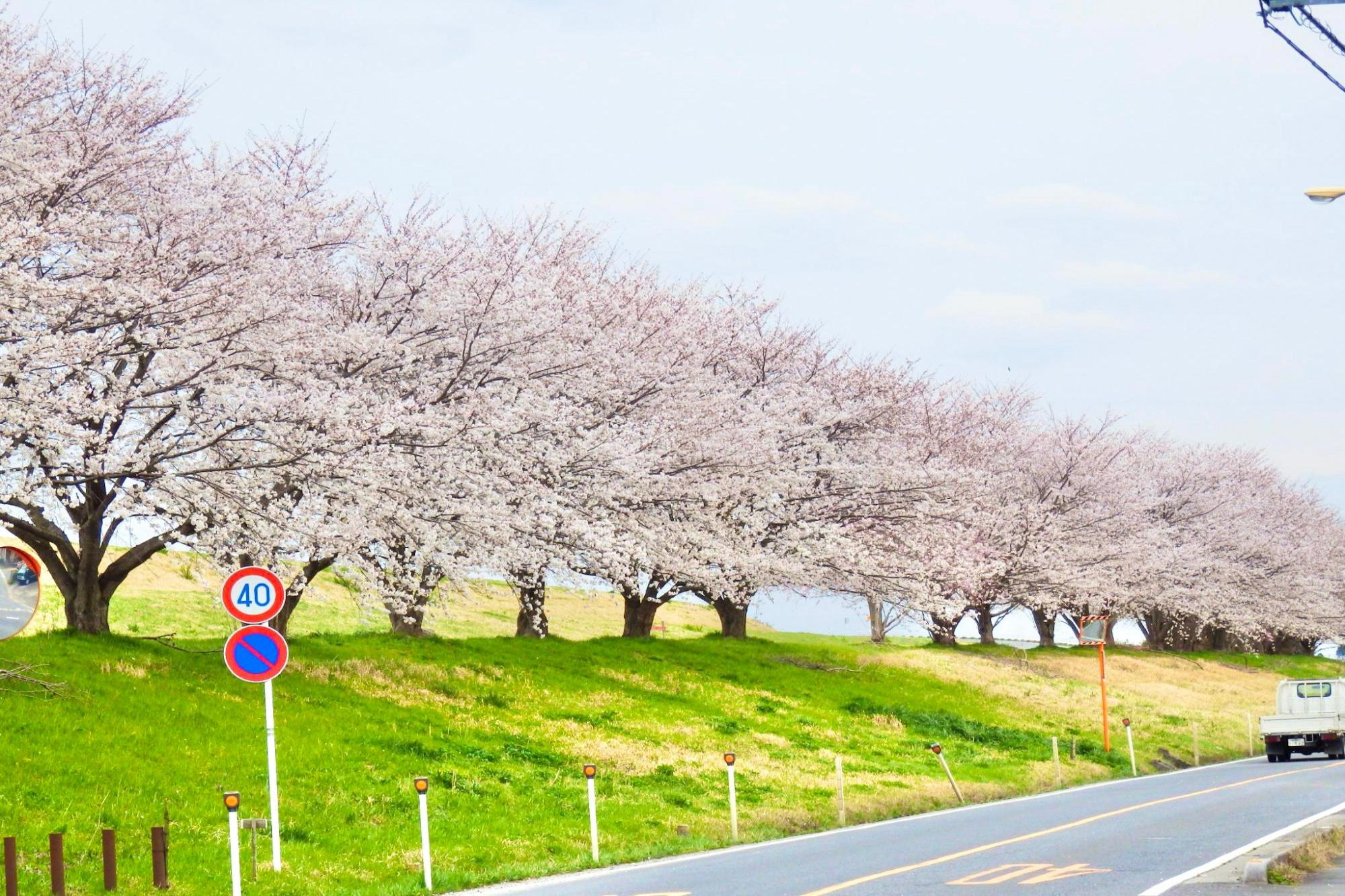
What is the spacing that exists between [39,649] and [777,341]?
24598 mm

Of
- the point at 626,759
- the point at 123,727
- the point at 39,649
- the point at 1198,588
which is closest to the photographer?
the point at 123,727

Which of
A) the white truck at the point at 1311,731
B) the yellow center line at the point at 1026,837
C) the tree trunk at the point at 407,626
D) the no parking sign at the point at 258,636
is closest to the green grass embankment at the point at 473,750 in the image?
the tree trunk at the point at 407,626

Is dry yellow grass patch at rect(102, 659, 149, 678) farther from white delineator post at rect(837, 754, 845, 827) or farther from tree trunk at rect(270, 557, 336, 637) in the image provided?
white delineator post at rect(837, 754, 845, 827)

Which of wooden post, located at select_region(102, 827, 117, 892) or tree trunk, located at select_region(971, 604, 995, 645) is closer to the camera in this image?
wooden post, located at select_region(102, 827, 117, 892)

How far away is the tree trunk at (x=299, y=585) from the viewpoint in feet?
73.1

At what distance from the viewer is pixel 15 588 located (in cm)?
1144

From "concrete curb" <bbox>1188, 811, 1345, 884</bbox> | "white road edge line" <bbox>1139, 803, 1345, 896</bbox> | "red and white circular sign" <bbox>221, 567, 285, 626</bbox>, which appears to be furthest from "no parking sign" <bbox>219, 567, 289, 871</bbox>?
"concrete curb" <bbox>1188, 811, 1345, 884</bbox>

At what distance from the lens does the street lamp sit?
13.9 m

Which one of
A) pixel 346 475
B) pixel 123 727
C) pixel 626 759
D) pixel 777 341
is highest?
pixel 777 341

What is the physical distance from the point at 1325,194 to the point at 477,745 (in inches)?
546

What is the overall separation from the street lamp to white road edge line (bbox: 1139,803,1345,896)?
21.1ft

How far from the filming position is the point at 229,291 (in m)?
20.2

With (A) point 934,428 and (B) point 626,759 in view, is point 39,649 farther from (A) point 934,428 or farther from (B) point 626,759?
(A) point 934,428

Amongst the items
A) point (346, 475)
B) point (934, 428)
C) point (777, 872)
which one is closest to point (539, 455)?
point (346, 475)
